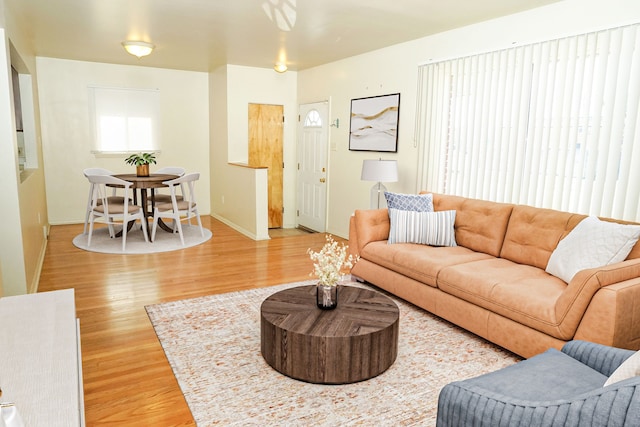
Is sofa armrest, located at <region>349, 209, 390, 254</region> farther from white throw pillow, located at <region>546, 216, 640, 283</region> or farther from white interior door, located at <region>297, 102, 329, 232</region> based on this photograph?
white interior door, located at <region>297, 102, 329, 232</region>

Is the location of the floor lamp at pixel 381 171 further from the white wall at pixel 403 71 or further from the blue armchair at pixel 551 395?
the blue armchair at pixel 551 395

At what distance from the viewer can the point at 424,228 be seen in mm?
3996

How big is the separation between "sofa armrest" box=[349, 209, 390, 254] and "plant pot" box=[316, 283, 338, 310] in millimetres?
1412

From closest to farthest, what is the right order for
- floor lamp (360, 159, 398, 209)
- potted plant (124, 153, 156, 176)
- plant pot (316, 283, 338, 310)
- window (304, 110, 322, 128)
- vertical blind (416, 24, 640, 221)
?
plant pot (316, 283, 338, 310) → vertical blind (416, 24, 640, 221) → floor lamp (360, 159, 398, 209) → potted plant (124, 153, 156, 176) → window (304, 110, 322, 128)

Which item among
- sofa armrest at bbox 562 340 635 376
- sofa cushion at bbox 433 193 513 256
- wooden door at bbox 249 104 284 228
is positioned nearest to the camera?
sofa armrest at bbox 562 340 635 376

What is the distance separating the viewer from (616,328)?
2291 mm

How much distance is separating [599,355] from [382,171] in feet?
10.4

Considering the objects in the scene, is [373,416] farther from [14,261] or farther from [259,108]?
[259,108]

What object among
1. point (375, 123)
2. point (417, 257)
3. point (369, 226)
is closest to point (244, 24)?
point (375, 123)

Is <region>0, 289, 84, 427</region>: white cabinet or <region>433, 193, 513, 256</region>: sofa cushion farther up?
<region>433, 193, 513, 256</region>: sofa cushion

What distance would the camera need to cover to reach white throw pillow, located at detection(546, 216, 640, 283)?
2.76 metres

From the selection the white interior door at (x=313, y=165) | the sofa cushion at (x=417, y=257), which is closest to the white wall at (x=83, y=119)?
the white interior door at (x=313, y=165)

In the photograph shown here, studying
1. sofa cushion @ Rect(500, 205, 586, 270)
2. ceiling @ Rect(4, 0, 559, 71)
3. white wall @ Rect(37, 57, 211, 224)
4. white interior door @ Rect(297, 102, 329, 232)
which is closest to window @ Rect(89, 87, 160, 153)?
white wall @ Rect(37, 57, 211, 224)

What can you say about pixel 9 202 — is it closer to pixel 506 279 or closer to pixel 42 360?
pixel 42 360
